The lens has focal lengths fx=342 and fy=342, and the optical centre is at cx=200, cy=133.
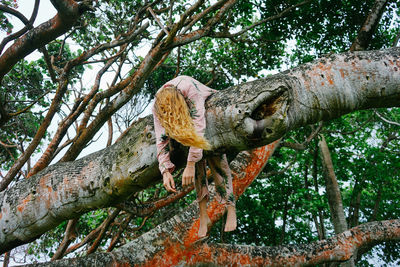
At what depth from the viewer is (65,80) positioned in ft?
11.2

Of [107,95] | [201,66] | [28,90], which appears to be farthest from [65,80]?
[201,66]

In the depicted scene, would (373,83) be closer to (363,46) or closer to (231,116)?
(231,116)

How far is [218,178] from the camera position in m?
2.55

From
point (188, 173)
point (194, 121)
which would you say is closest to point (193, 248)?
point (188, 173)

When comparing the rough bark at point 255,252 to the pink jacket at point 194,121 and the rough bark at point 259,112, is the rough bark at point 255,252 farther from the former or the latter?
the pink jacket at point 194,121

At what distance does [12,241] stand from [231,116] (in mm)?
1637

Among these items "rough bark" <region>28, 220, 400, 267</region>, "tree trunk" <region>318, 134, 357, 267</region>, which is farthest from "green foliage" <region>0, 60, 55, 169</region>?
"tree trunk" <region>318, 134, 357, 267</region>

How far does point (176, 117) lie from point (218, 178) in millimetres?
807

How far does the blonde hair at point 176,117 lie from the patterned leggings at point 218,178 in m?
0.58

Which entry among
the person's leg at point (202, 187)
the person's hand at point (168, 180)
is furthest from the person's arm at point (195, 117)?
the person's leg at point (202, 187)

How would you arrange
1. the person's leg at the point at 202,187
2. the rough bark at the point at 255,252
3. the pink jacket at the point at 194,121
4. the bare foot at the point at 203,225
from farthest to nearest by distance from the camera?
the rough bark at the point at 255,252, the bare foot at the point at 203,225, the person's leg at the point at 202,187, the pink jacket at the point at 194,121

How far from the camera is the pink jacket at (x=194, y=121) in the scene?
6.06ft

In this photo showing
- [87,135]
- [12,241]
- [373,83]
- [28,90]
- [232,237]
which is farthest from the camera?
[232,237]

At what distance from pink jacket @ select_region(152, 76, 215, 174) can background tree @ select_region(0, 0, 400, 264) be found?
44.9 inches
